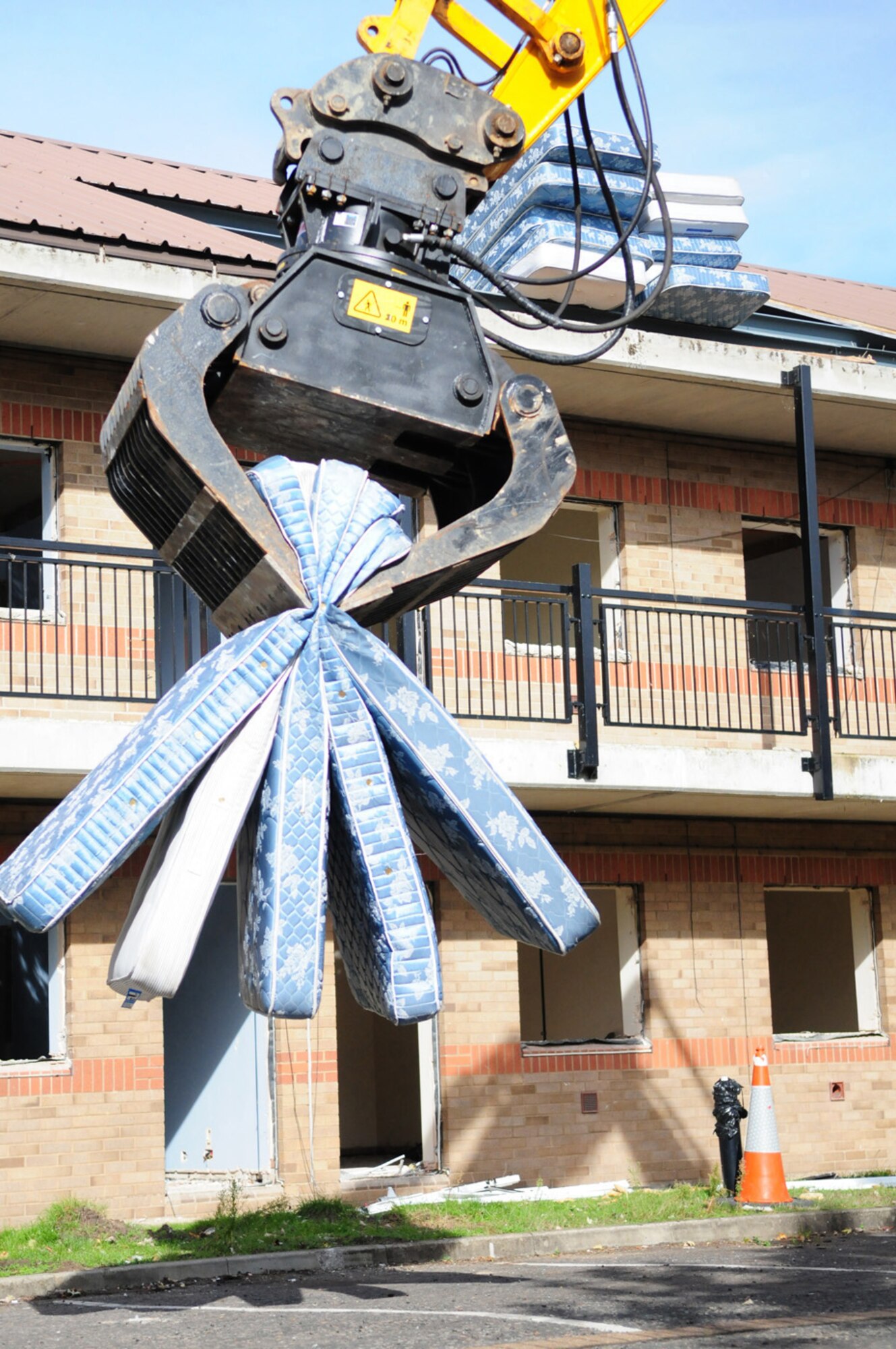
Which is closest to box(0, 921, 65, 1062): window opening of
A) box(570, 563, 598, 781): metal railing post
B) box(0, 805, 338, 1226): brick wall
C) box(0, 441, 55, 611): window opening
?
box(0, 805, 338, 1226): brick wall

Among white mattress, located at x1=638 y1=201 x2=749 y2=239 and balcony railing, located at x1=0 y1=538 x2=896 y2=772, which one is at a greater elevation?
white mattress, located at x1=638 y1=201 x2=749 y2=239

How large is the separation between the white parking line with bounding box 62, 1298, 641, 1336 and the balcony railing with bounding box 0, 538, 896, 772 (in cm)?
468

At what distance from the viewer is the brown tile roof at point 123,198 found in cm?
1374

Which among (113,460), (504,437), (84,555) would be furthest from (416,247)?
(84,555)

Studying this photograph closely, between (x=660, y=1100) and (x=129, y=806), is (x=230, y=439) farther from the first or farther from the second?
(x=660, y=1100)

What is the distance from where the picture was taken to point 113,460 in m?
5.00

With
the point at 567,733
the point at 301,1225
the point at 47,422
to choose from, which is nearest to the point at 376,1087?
the point at 567,733

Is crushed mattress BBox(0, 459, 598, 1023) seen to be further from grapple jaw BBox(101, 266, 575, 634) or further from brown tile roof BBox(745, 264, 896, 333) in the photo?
brown tile roof BBox(745, 264, 896, 333)

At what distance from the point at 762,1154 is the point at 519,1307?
206 inches

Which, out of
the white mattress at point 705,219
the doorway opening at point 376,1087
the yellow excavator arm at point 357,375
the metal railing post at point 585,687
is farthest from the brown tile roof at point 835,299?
the yellow excavator arm at point 357,375

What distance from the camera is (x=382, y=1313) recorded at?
→ 27.5 feet

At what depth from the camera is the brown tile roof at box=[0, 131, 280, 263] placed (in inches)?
541

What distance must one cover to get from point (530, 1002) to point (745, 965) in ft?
14.5

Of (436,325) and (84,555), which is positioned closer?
(436,325)
